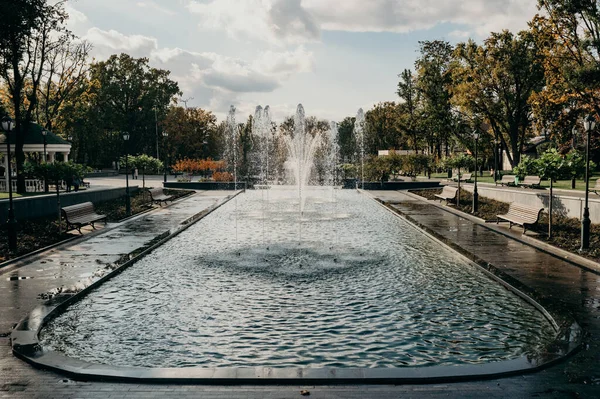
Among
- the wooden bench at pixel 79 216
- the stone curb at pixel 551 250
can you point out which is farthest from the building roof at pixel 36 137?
the stone curb at pixel 551 250

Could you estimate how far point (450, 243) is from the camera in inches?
625

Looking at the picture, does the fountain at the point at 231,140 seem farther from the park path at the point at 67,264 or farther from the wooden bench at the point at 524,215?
the wooden bench at the point at 524,215

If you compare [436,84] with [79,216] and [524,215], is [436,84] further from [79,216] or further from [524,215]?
[79,216]

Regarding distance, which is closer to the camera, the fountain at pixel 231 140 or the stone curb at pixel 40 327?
the stone curb at pixel 40 327

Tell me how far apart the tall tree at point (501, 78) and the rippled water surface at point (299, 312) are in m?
29.1

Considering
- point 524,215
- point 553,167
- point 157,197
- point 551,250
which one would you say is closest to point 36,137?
point 157,197

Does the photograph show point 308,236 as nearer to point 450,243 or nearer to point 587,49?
point 450,243

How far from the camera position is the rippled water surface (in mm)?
7188

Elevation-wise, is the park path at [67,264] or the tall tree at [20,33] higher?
the tall tree at [20,33]

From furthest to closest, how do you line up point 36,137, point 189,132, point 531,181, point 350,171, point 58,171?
point 189,132, point 350,171, point 36,137, point 58,171, point 531,181

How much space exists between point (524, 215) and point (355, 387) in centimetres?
1454

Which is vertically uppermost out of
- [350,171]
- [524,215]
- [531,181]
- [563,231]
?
[350,171]

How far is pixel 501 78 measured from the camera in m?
40.3

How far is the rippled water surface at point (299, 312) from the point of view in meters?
7.19
